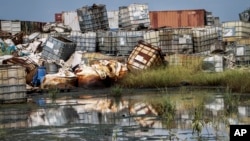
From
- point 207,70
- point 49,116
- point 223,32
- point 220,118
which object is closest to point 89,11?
point 223,32

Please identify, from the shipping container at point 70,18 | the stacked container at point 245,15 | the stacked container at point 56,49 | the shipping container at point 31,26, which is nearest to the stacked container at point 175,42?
the stacked container at point 56,49

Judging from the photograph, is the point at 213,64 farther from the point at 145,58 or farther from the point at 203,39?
the point at 203,39

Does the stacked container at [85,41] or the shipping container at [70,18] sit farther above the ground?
the shipping container at [70,18]

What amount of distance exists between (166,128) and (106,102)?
617 cm

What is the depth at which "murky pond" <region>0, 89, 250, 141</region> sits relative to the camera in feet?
32.5

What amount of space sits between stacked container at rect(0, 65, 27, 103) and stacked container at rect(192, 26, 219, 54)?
13777 millimetres

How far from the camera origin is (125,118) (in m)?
12.4

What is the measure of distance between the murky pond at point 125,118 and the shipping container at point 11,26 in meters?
19.2

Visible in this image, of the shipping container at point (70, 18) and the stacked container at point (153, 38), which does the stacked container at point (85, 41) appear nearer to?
the stacked container at point (153, 38)

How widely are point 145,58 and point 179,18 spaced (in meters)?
17.6

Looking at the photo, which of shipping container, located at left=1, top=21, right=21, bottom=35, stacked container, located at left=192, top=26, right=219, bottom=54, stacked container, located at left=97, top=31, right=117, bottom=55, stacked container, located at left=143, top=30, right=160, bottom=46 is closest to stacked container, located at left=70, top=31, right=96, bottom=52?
stacked container, located at left=97, top=31, right=117, bottom=55

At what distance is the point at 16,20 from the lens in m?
37.2

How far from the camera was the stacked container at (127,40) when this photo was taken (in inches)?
1195

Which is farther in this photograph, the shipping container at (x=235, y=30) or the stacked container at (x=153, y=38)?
the shipping container at (x=235, y=30)
